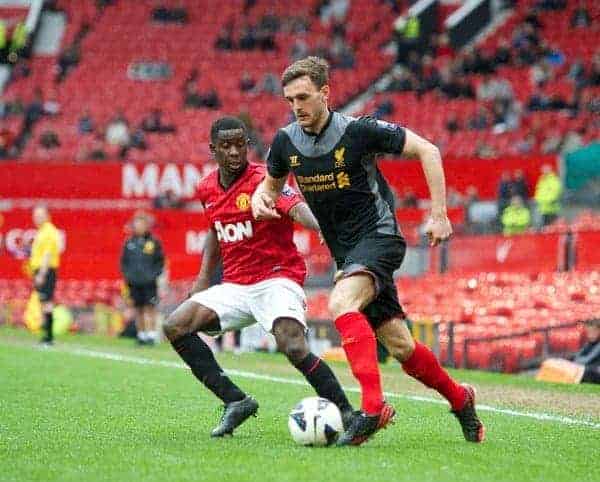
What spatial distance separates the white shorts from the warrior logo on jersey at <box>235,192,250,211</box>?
44 cm

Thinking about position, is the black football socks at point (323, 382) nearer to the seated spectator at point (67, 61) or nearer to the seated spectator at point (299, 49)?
the seated spectator at point (299, 49)

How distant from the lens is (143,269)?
20000 millimetres

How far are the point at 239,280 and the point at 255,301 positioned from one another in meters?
0.18

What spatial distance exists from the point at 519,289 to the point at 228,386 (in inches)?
508

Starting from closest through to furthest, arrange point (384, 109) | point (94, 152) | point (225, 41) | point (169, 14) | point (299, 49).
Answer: point (94, 152), point (384, 109), point (299, 49), point (225, 41), point (169, 14)

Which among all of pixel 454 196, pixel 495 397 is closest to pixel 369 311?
pixel 495 397

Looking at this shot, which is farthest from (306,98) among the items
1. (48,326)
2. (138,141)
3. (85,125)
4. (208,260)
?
(85,125)

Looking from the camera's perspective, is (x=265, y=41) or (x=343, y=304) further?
(x=265, y=41)

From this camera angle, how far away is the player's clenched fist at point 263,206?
7.63 metres

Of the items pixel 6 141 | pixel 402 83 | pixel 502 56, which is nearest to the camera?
pixel 6 141

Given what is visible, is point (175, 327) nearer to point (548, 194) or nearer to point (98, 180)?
point (548, 194)

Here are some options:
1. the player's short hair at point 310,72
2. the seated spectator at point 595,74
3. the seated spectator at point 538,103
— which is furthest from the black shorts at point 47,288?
the seated spectator at point 595,74

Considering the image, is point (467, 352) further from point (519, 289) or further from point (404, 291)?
point (404, 291)

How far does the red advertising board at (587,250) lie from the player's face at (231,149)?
12.8 metres
